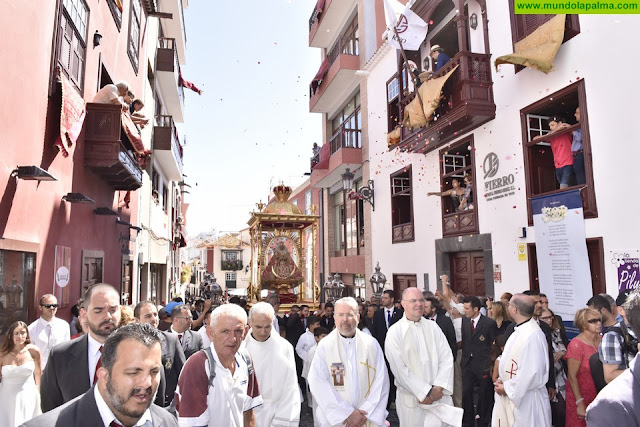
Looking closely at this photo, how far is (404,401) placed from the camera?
5039mm

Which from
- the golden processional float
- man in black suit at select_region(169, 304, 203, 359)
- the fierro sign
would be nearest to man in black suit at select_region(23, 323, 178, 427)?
man in black suit at select_region(169, 304, 203, 359)

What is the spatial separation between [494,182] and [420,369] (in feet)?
21.8

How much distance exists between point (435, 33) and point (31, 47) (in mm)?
11144

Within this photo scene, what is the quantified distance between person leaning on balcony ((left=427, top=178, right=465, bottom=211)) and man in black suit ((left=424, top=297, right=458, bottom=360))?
522 centimetres

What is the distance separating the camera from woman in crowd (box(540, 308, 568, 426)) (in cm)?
547

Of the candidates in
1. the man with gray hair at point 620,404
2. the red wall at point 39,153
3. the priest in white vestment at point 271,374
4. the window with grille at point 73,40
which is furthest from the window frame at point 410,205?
the man with gray hair at point 620,404

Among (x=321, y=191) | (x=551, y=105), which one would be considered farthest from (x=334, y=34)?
(x=551, y=105)

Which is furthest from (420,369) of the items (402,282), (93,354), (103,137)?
(402,282)

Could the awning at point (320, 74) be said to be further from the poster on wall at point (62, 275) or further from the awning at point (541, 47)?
the poster on wall at point (62, 275)

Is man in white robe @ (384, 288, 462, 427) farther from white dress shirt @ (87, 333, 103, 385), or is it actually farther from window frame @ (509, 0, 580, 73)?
window frame @ (509, 0, 580, 73)

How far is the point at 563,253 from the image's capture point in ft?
27.1

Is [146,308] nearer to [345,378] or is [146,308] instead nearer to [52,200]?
[345,378]

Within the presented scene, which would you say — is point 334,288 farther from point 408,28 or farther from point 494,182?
point 408,28

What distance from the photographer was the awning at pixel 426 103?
1100 cm
